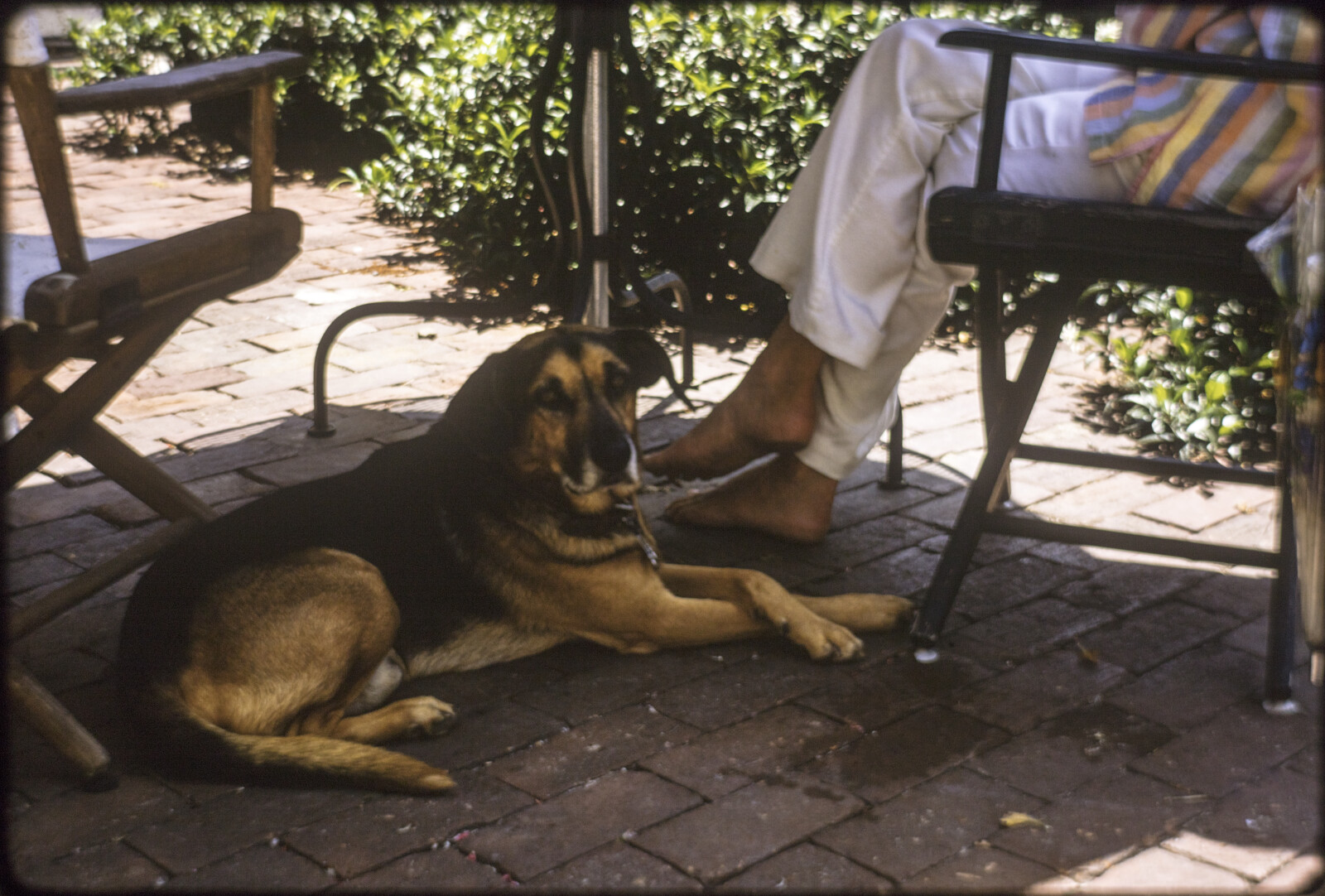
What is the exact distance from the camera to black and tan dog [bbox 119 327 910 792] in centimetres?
256

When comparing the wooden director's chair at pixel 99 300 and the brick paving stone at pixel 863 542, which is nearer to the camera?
the wooden director's chair at pixel 99 300

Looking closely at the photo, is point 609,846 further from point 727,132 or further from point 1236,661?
point 727,132

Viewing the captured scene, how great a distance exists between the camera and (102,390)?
9.26 ft

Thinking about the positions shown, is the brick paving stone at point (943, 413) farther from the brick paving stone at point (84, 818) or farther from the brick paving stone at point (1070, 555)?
the brick paving stone at point (84, 818)

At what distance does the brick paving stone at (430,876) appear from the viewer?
2.13m

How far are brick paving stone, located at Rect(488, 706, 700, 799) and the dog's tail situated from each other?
0.16 metres

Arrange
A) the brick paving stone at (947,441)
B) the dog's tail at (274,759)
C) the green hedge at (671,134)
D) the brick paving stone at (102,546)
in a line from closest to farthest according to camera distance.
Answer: the dog's tail at (274,759) < the brick paving stone at (102,546) < the brick paving stone at (947,441) < the green hedge at (671,134)

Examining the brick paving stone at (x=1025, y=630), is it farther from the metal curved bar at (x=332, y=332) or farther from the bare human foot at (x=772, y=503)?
the metal curved bar at (x=332, y=332)

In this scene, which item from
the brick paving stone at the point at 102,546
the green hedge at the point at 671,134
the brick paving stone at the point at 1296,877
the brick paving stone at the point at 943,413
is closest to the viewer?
the brick paving stone at the point at 1296,877

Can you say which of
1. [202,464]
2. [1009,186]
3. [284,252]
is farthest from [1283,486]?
[202,464]

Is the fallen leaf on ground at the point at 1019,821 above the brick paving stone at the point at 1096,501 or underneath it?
underneath

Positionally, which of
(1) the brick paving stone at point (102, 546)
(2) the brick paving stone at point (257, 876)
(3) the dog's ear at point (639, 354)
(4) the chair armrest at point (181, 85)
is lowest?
(1) the brick paving stone at point (102, 546)

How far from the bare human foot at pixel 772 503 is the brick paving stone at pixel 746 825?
1.16 meters

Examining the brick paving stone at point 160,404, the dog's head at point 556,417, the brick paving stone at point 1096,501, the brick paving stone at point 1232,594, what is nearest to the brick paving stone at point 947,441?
the brick paving stone at point 1096,501
